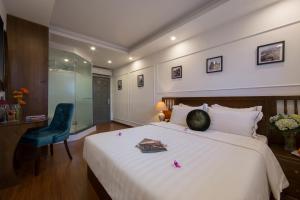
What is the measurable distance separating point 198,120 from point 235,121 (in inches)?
19.4

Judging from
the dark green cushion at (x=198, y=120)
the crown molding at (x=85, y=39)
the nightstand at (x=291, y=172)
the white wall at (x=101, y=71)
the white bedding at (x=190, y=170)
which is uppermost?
the crown molding at (x=85, y=39)

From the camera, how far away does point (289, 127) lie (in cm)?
158

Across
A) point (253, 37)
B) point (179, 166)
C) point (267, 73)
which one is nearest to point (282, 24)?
point (253, 37)

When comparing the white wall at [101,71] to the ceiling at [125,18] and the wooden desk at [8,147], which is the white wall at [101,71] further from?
the wooden desk at [8,147]

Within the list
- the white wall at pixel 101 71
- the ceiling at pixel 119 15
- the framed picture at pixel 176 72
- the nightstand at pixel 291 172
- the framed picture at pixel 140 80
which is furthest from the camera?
the white wall at pixel 101 71

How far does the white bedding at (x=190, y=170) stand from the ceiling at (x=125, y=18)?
6.41 feet

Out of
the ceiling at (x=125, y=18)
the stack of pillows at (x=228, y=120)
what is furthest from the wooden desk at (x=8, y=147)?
the stack of pillows at (x=228, y=120)

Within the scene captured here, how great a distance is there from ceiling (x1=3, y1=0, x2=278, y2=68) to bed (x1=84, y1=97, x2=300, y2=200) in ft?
6.38

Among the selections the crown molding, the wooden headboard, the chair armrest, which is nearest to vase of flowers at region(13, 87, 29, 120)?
the chair armrest

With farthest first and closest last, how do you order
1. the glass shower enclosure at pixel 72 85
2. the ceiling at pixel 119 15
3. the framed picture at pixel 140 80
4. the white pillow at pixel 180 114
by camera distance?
1. the framed picture at pixel 140 80
2. the glass shower enclosure at pixel 72 85
3. the white pillow at pixel 180 114
4. the ceiling at pixel 119 15

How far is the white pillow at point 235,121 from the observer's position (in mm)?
1869

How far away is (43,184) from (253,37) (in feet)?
12.0

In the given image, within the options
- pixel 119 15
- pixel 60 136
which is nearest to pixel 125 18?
pixel 119 15

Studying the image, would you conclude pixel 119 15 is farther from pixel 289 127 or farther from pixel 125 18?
pixel 289 127
